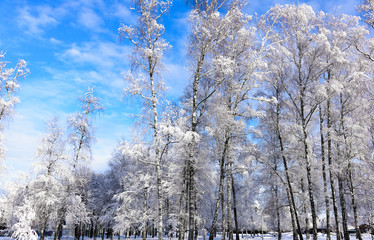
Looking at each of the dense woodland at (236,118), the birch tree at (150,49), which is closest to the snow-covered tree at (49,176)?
the dense woodland at (236,118)

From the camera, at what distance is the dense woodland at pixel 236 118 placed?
12.6 meters

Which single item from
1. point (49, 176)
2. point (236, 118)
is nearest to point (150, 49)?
point (236, 118)

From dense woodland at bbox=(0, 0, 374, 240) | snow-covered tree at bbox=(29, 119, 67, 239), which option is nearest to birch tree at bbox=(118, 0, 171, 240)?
dense woodland at bbox=(0, 0, 374, 240)

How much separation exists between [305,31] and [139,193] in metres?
19.1

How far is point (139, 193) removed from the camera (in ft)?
80.2

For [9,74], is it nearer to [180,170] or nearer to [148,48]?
[148,48]

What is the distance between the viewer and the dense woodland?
1262 centimetres

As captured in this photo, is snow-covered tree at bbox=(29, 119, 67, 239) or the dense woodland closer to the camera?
the dense woodland

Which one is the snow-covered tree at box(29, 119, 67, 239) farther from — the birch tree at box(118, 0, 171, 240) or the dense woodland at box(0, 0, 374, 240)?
the birch tree at box(118, 0, 171, 240)

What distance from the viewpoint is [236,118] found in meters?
14.9

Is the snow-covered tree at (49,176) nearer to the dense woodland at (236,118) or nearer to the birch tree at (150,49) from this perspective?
the dense woodland at (236,118)

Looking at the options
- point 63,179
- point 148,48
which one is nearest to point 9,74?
point 63,179

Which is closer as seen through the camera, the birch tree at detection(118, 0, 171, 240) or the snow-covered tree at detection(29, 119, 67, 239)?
the birch tree at detection(118, 0, 171, 240)

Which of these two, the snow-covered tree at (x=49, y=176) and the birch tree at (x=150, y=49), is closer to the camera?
the birch tree at (x=150, y=49)
